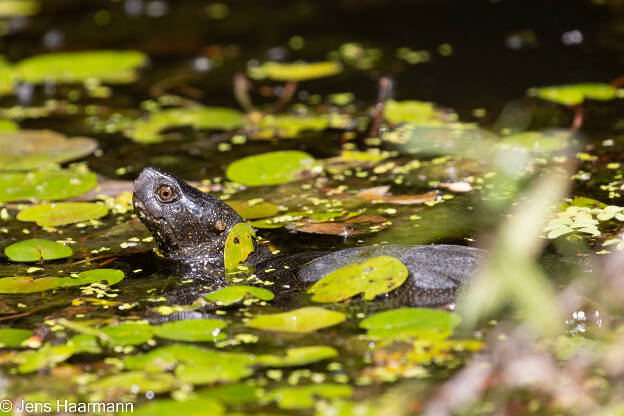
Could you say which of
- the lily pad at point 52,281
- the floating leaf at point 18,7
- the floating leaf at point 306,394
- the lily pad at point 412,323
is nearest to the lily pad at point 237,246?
the lily pad at point 52,281

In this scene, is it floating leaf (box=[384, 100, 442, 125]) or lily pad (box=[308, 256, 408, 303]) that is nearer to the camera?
lily pad (box=[308, 256, 408, 303])


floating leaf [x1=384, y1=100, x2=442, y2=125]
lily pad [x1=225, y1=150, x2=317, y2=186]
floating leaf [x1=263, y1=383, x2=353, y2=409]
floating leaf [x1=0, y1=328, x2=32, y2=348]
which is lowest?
floating leaf [x1=0, y1=328, x2=32, y2=348]

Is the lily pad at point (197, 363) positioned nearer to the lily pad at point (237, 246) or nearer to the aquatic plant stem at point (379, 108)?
the lily pad at point (237, 246)

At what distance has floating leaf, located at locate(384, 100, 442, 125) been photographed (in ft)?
23.4

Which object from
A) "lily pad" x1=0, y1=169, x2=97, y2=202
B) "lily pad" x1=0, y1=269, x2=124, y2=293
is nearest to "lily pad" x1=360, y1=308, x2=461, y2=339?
"lily pad" x1=0, y1=269, x2=124, y2=293

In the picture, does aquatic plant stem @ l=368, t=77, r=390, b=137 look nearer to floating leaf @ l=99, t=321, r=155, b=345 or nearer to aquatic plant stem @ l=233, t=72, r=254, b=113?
aquatic plant stem @ l=233, t=72, r=254, b=113

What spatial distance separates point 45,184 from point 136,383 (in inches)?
121

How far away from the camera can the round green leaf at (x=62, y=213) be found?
215 inches

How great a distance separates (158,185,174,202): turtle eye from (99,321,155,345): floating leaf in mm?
1038

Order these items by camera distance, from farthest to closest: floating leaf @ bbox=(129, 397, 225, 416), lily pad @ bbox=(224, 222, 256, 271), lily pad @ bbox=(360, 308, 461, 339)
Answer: lily pad @ bbox=(224, 222, 256, 271) < lily pad @ bbox=(360, 308, 461, 339) < floating leaf @ bbox=(129, 397, 225, 416)

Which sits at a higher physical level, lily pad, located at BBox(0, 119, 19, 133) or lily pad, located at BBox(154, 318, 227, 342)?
lily pad, located at BBox(154, 318, 227, 342)

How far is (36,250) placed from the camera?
491 centimetres

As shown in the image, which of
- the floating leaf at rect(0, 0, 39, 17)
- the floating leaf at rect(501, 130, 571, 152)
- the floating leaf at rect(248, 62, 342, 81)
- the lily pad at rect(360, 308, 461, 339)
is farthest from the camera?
the floating leaf at rect(0, 0, 39, 17)

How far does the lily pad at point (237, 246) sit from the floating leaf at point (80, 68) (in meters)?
4.80
